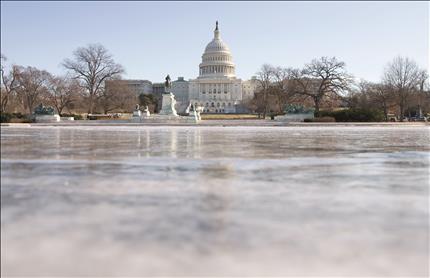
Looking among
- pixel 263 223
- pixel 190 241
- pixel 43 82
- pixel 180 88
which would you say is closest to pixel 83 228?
pixel 190 241

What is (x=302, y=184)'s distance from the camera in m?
7.30

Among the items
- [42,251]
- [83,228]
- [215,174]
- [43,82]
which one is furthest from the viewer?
[43,82]

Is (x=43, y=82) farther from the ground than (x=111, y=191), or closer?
farther from the ground

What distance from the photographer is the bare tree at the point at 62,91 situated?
7138 centimetres

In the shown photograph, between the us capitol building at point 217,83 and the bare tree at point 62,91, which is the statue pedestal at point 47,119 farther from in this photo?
the us capitol building at point 217,83

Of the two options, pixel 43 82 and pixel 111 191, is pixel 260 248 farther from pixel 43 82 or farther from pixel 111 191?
pixel 43 82

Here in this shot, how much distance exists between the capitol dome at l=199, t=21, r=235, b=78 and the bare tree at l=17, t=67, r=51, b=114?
79410 millimetres

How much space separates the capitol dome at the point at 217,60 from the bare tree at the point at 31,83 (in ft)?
261

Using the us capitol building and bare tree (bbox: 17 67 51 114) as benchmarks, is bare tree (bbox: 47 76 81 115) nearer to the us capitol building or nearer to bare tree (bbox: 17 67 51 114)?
bare tree (bbox: 17 67 51 114)

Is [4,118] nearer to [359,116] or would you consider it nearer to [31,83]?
[31,83]

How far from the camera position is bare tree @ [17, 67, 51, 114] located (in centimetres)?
6425

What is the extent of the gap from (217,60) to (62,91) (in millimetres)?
77805

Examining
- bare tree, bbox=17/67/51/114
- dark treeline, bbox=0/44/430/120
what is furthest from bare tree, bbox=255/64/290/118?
bare tree, bbox=17/67/51/114

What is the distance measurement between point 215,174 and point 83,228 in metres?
4.05
